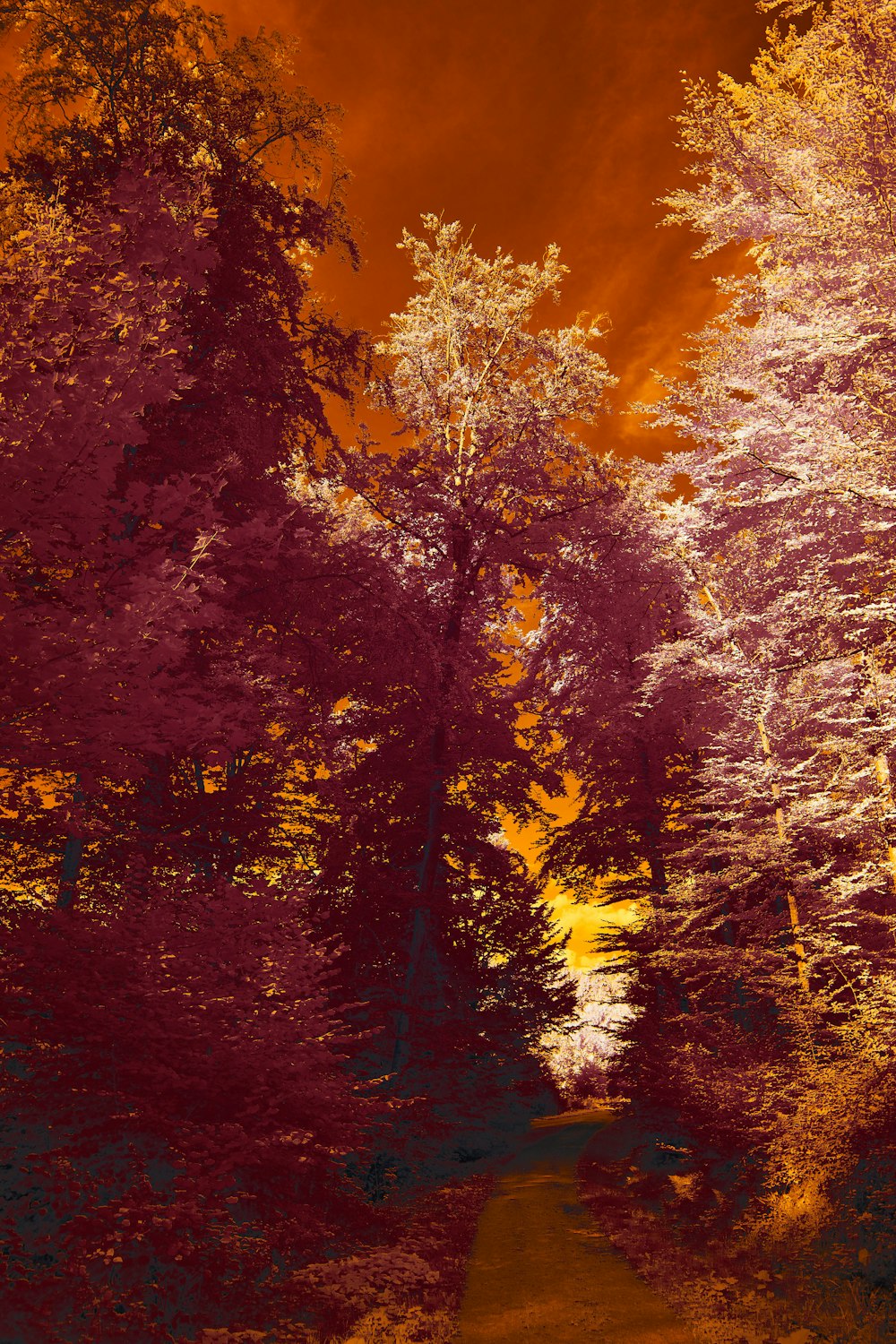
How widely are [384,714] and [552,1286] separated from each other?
8.98 metres

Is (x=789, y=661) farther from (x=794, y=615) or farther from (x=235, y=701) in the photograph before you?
(x=235, y=701)

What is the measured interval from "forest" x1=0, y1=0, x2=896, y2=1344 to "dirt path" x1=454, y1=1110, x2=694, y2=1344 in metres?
0.40

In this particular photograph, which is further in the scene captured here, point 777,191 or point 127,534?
point 777,191

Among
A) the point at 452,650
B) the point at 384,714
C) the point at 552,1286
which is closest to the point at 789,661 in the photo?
the point at 452,650

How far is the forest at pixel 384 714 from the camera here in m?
4.94

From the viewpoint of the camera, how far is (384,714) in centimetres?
1397

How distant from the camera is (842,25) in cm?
819

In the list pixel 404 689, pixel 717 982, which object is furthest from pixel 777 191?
pixel 717 982

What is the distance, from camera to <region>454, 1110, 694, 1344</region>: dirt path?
6008 millimetres

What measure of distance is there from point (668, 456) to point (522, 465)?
4.09 m

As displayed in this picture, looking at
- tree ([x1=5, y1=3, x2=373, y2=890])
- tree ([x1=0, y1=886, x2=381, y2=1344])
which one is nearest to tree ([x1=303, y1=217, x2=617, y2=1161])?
tree ([x1=5, y1=3, x2=373, y2=890])

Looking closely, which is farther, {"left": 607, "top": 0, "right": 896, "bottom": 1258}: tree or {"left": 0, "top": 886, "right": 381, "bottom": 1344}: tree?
{"left": 607, "top": 0, "right": 896, "bottom": 1258}: tree

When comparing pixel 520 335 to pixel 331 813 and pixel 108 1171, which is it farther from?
pixel 108 1171

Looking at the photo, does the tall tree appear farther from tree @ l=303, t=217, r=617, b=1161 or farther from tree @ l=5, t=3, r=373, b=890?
tree @ l=5, t=3, r=373, b=890
